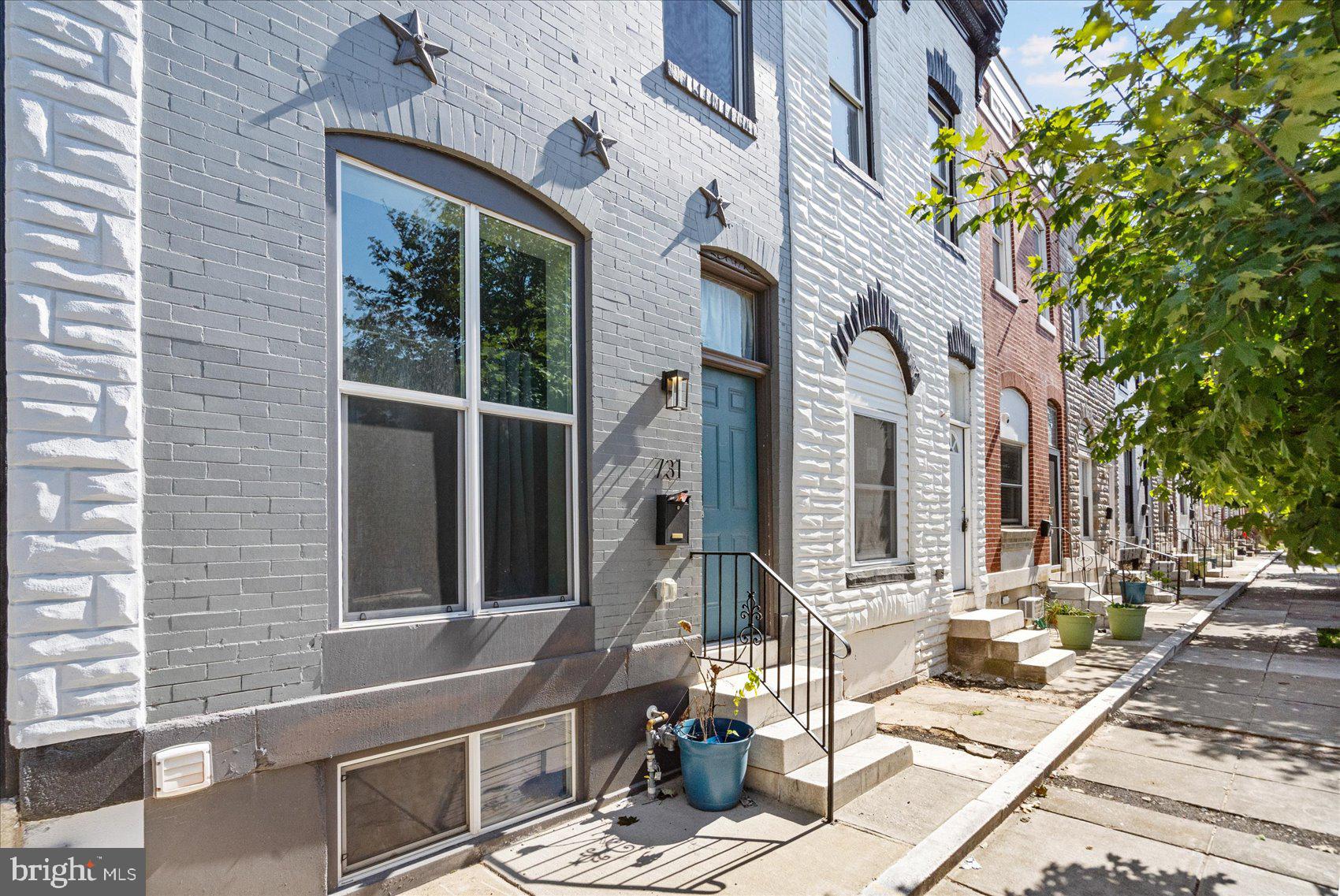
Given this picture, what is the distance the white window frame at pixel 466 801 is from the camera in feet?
11.6

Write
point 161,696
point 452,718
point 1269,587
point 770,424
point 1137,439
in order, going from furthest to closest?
1. point 1269,587
2. point 770,424
3. point 1137,439
4. point 452,718
5. point 161,696

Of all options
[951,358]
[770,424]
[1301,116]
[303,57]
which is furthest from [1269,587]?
[303,57]

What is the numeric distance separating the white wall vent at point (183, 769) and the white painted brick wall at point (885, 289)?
14.3ft

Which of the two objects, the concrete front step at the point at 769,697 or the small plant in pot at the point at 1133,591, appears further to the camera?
the small plant in pot at the point at 1133,591

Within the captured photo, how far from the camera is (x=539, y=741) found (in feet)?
14.4

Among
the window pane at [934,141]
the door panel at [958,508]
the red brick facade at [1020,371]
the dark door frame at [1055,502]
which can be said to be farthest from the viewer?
the dark door frame at [1055,502]

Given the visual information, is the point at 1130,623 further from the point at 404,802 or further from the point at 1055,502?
the point at 404,802

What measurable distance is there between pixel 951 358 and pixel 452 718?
778cm

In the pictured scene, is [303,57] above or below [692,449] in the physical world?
above

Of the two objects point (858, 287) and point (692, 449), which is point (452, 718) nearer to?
point (692, 449)

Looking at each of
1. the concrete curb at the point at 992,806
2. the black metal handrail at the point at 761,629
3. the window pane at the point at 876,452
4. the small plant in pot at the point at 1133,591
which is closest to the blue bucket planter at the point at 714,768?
the black metal handrail at the point at 761,629

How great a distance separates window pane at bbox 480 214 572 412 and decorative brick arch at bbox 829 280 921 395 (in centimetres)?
311

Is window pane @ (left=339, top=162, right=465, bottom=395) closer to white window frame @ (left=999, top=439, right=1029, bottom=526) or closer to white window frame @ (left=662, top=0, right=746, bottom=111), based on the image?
white window frame @ (left=662, top=0, right=746, bottom=111)

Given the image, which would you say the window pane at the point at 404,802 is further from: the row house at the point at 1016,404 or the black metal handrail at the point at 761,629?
the row house at the point at 1016,404
